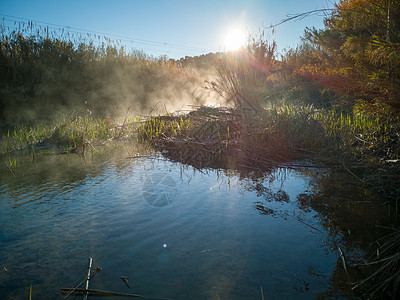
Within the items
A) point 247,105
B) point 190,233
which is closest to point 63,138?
point 247,105

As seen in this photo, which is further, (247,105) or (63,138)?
(247,105)

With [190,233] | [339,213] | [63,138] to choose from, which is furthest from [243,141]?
[63,138]

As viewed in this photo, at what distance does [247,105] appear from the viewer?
6.62 meters

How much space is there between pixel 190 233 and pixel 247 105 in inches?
199

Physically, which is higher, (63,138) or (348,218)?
(63,138)

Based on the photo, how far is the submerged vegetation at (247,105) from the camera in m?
2.43

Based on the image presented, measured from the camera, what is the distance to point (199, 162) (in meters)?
4.43

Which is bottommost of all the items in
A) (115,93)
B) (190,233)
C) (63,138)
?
(190,233)

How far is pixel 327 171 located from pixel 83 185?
Answer: 3.24 meters

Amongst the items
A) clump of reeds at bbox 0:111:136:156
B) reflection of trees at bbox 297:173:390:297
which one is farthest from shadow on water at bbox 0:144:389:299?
clump of reeds at bbox 0:111:136:156

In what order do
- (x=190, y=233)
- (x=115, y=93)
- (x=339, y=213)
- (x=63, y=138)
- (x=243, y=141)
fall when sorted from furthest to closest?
(x=115, y=93) < (x=63, y=138) < (x=243, y=141) < (x=339, y=213) < (x=190, y=233)

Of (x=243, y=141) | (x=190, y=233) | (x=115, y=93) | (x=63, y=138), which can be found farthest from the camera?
(x=115, y=93)

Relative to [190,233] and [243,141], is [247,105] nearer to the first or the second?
[243,141]

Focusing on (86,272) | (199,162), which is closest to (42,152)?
(199,162)
